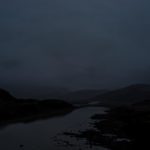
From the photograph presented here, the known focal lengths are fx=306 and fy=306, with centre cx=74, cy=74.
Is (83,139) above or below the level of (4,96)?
below

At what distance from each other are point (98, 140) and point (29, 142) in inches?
356

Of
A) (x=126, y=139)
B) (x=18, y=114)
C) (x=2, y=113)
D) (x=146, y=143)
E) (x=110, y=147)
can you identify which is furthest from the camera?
(x=18, y=114)

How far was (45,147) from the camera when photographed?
118 feet

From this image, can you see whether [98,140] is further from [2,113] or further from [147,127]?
[2,113]

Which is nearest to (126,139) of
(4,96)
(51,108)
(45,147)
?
(45,147)

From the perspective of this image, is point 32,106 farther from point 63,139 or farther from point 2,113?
point 63,139

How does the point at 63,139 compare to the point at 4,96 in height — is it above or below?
below

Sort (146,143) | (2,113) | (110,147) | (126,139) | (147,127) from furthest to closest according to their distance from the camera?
1. (2,113)
2. (147,127)
3. (126,139)
4. (146,143)
5. (110,147)

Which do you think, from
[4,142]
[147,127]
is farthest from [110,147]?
[147,127]

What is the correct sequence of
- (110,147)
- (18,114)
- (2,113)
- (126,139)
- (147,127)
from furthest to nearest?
1. (18,114)
2. (2,113)
3. (147,127)
4. (126,139)
5. (110,147)

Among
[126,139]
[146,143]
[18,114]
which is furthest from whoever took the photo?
[18,114]

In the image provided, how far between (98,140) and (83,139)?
2.49 metres

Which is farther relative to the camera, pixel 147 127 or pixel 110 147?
pixel 147 127

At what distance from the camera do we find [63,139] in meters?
42.0
